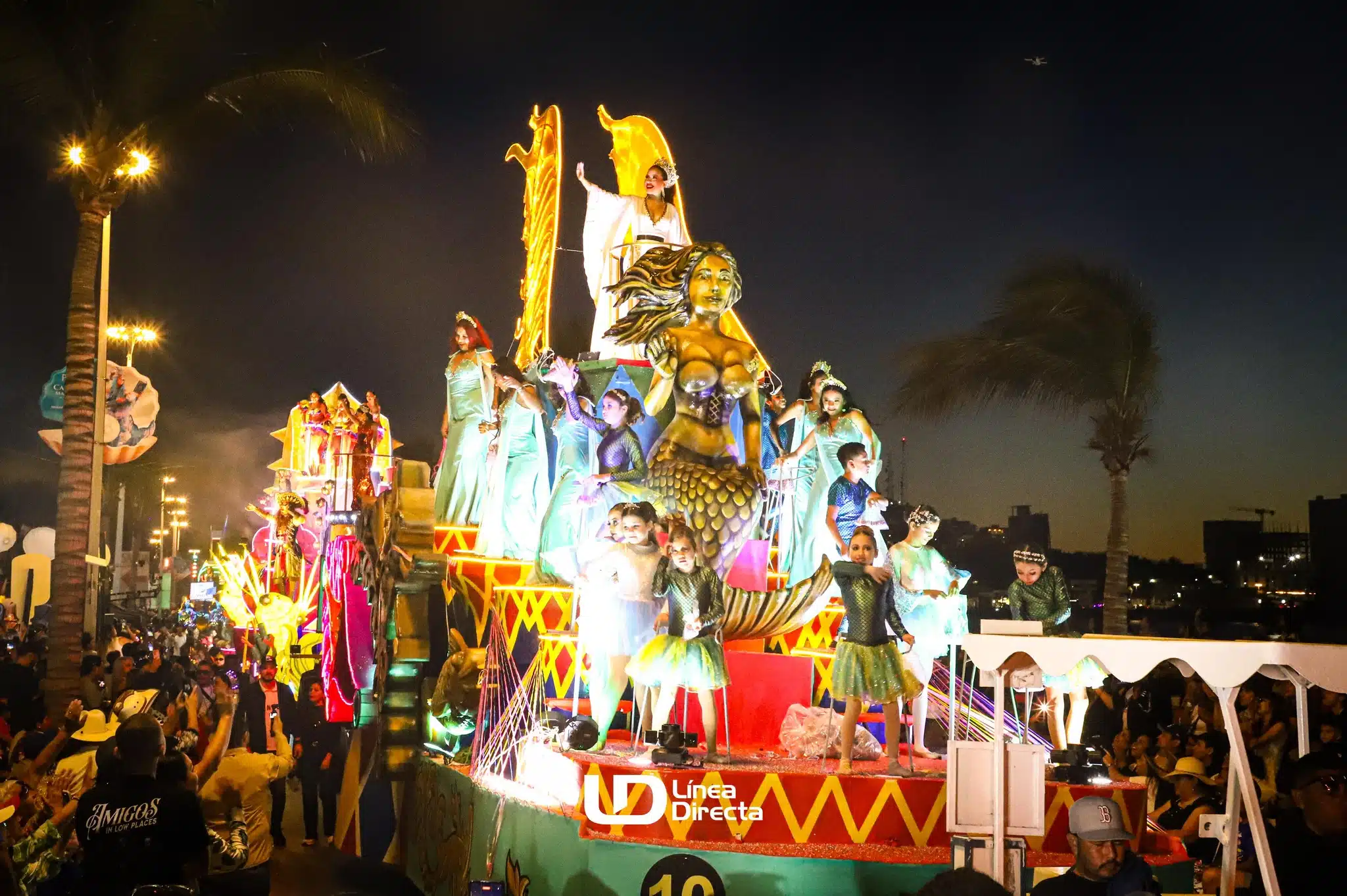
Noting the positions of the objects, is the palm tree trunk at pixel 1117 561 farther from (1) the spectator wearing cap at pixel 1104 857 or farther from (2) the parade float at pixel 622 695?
(1) the spectator wearing cap at pixel 1104 857

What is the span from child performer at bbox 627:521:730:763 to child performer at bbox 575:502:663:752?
0.29 metres

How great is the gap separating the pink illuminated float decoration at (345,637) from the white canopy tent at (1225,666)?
7405 mm

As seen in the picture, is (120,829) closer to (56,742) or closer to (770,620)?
(56,742)

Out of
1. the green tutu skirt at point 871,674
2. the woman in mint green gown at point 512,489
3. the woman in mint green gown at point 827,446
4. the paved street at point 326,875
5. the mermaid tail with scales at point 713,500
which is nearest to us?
the green tutu skirt at point 871,674

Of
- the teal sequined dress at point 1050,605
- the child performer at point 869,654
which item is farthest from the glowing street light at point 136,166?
the teal sequined dress at point 1050,605

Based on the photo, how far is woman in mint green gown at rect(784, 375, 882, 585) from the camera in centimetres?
1060

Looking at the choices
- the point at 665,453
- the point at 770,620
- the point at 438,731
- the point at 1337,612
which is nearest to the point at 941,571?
the point at 770,620

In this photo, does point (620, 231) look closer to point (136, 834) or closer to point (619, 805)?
point (619, 805)

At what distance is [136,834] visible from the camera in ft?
16.3

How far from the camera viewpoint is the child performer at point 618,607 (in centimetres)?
843

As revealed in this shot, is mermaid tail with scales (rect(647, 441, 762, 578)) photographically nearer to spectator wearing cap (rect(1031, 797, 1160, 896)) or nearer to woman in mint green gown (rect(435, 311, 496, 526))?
woman in mint green gown (rect(435, 311, 496, 526))

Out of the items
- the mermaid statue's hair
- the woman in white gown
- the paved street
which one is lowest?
the paved street

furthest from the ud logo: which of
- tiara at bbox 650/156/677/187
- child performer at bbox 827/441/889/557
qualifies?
tiara at bbox 650/156/677/187

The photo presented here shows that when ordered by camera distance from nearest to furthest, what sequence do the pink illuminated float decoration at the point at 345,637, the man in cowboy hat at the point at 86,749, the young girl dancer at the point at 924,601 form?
the man in cowboy hat at the point at 86,749 < the young girl dancer at the point at 924,601 < the pink illuminated float decoration at the point at 345,637
